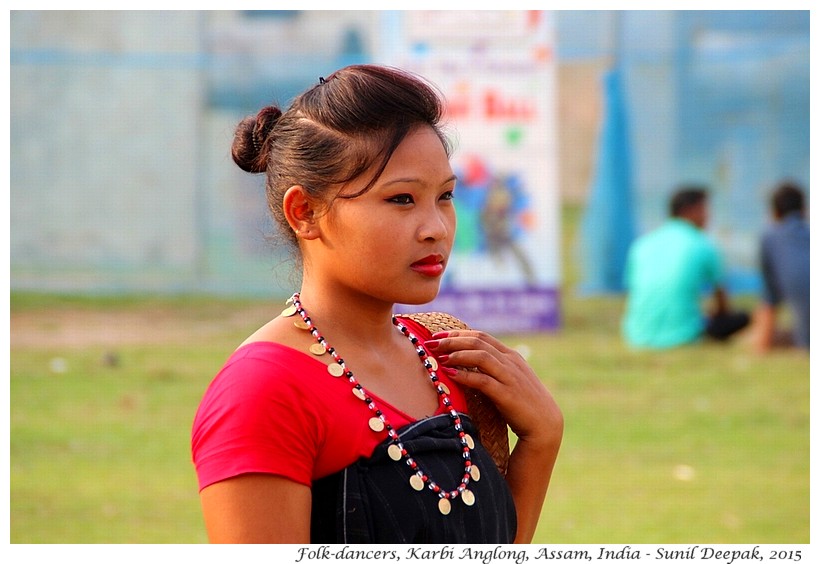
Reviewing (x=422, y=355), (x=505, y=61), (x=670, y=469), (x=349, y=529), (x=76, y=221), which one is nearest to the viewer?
(x=349, y=529)

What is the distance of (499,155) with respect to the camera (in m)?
8.54

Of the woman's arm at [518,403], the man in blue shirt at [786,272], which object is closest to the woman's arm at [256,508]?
the woman's arm at [518,403]

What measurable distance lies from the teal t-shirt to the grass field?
192mm

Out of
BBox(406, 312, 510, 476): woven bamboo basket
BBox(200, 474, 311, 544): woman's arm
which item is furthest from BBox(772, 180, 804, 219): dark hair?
BBox(200, 474, 311, 544): woman's arm

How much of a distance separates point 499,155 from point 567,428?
3278 mm

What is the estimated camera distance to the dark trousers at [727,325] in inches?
319

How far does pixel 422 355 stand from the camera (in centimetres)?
179

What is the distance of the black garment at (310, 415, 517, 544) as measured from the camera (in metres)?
1.54

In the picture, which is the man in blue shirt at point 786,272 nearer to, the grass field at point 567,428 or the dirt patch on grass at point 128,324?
the grass field at point 567,428

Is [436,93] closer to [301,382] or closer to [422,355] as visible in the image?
[422,355]

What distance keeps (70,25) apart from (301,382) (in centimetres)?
848

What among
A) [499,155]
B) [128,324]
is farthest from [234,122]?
[499,155]

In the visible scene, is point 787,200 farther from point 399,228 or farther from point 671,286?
point 399,228

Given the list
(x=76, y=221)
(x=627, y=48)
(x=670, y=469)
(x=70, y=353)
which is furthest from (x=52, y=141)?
(x=670, y=469)
